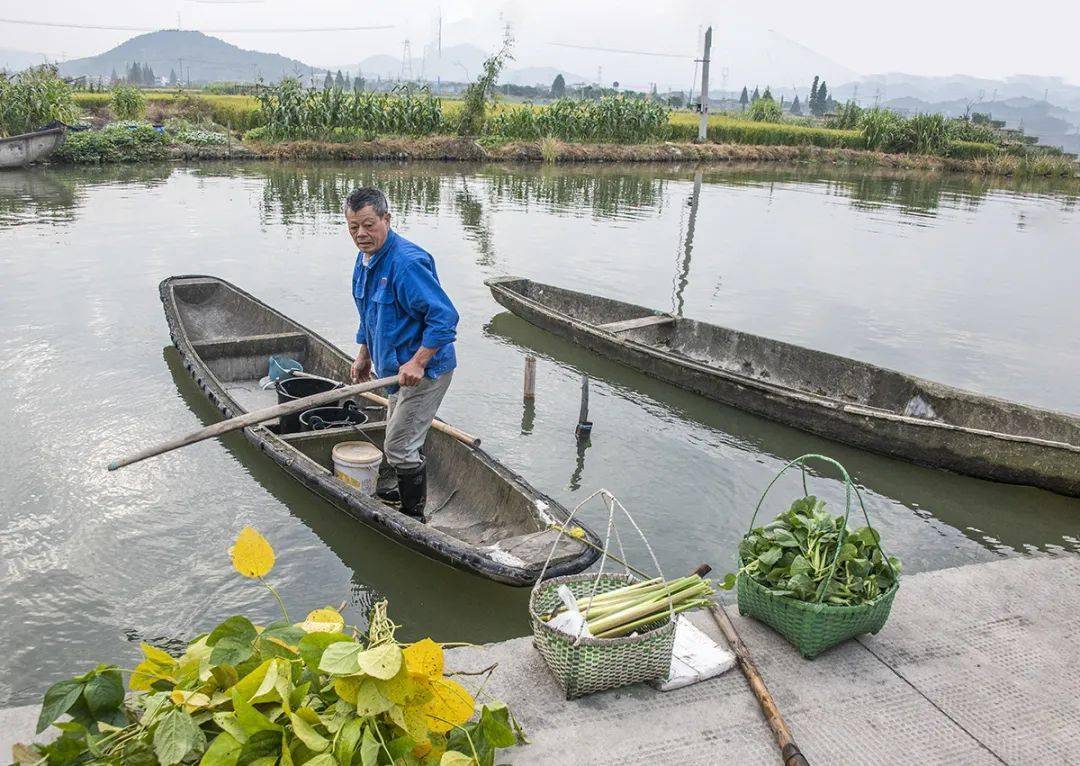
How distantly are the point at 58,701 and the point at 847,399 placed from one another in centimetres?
768

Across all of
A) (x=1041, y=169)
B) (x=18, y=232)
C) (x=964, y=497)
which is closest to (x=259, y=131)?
(x=18, y=232)

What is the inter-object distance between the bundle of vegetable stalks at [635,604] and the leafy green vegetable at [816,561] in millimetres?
206

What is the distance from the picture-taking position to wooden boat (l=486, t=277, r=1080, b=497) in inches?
268

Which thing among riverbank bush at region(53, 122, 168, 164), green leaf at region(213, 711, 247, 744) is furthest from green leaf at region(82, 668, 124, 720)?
riverbank bush at region(53, 122, 168, 164)

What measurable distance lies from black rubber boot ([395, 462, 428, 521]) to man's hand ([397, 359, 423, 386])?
2.50 feet

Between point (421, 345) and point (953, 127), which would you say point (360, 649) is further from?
point (953, 127)

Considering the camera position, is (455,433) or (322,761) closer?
(322,761)

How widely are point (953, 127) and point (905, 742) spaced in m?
50.2

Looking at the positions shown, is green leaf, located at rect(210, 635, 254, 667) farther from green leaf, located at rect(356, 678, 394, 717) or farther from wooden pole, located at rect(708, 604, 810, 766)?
wooden pole, located at rect(708, 604, 810, 766)

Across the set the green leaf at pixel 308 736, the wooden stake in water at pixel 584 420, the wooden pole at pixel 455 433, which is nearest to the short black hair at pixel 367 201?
the wooden pole at pixel 455 433

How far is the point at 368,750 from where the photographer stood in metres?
2.50

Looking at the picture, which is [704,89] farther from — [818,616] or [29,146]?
[818,616]

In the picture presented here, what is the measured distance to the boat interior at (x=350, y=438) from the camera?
203 inches

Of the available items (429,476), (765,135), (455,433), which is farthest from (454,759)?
(765,135)
